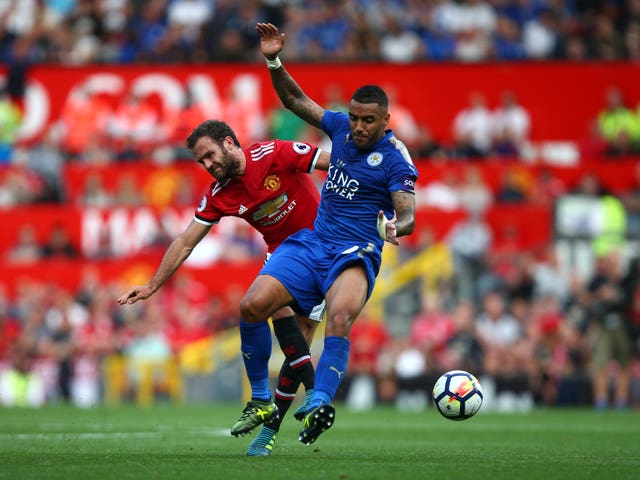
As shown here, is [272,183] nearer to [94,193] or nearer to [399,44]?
[94,193]

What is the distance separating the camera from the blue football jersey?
29.7ft

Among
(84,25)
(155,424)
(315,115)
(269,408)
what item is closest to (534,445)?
(269,408)

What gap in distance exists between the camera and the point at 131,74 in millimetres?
25078

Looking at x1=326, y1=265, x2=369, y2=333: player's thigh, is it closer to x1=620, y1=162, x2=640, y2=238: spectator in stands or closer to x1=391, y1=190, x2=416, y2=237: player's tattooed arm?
x1=391, y1=190, x2=416, y2=237: player's tattooed arm

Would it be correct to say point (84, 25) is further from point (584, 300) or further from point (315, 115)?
point (315, 115)

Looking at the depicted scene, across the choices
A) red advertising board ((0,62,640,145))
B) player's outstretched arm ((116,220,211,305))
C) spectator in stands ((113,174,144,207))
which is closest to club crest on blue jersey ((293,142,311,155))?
player's outstretched arm ((116,220,211,305))

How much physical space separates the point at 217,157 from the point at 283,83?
0.81 meters

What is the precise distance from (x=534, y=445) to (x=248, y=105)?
1492cm

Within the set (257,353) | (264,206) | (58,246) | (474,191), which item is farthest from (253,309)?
(474,191)

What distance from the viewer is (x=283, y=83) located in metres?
9.66

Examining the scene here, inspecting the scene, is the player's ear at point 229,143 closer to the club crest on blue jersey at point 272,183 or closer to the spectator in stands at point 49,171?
the club crest on blue jersey at point 272,183

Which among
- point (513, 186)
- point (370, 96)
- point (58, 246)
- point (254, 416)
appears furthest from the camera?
point (513, 186)

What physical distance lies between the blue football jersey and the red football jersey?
20.5 inches

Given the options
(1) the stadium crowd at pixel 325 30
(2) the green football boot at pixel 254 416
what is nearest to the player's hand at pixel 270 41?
(2) the green football boot at pixel 254 416
